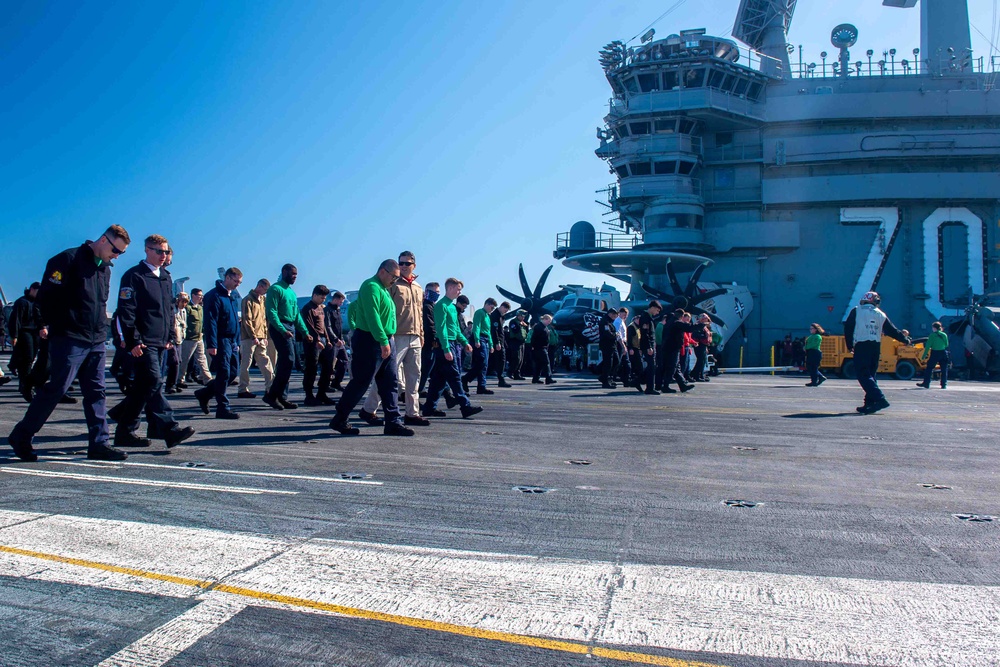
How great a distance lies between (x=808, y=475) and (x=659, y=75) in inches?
1590

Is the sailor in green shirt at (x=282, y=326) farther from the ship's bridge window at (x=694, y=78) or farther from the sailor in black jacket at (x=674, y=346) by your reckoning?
the ship's bridge window at (x=694, y=78)

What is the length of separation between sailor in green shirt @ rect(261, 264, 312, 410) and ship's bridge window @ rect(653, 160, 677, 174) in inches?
1372

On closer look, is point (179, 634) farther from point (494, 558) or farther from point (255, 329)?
point (255, 329)

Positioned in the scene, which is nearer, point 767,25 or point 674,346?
point 674,346

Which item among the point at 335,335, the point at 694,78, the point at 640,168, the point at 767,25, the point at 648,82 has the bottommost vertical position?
the point at 335,335

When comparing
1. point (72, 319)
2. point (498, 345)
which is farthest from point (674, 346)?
point (72, 319)

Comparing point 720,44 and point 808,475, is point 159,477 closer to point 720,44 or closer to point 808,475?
point 808,475

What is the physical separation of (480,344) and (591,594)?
11013 millimetres

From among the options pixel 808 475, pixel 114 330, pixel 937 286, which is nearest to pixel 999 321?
pixel 937 286

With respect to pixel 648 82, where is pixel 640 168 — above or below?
below

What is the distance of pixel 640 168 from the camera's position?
42812 millimetres

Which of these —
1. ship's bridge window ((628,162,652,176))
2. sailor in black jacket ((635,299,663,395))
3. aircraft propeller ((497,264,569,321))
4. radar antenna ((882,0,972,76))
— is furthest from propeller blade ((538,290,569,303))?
radar antenna ((882,0,972,76))

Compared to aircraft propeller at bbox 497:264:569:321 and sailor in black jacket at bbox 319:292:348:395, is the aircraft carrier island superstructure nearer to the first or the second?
aircraft propeller at bbox 497:264:569:321

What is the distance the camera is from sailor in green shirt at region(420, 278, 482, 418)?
925 centimetres
